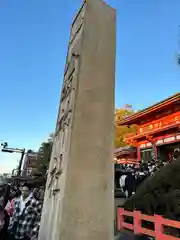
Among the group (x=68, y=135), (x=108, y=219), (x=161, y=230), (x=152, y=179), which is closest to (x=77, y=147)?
(x=68, y=135)

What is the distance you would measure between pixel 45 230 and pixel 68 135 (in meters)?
0.86

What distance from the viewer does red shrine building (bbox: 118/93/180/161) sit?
12.3m

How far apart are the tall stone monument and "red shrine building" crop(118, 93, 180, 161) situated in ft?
32.6

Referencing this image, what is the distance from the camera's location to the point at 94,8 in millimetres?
2703

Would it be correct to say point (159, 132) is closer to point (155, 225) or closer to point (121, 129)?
point (155, 225)

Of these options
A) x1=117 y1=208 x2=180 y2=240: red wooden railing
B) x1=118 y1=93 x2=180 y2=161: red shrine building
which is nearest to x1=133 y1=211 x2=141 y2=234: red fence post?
x1=117 y1=208 x2=180 y2=240: red wooden railing

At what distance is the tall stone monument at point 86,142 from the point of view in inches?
70.2

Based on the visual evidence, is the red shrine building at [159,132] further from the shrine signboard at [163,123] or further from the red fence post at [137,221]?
the red fence post at [137,221]

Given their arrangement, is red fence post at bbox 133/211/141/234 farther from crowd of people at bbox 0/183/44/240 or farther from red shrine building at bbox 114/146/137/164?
red shrine building at bbox 114/146/137/164

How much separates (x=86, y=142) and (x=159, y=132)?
11.7 metres

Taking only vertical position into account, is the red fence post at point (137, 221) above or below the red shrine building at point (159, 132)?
below

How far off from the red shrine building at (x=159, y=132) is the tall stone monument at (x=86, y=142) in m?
9.94

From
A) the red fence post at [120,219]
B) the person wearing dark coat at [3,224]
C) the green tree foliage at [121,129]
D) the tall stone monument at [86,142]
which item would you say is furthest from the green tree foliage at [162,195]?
the green tree foliage at [121,129]

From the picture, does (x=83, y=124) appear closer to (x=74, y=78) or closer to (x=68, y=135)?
(x=68, y=135)
